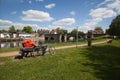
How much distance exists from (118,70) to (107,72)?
896 mm

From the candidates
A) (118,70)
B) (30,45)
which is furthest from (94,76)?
(30,45)

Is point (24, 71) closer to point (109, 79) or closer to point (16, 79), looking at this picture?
point (16, 79)

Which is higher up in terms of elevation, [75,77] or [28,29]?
[28,29]

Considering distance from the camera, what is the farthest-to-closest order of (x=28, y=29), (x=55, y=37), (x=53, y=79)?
(x=28, y=29) < (x=55, y=37) < (x=53, y=79)

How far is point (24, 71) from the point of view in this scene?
32.5 ft

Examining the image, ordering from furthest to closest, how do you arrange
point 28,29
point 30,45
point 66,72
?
point 28,29
point 30,45
point 66,72

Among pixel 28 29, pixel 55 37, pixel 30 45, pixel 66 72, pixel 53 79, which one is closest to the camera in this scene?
pixel 53 79

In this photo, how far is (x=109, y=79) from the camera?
839 cm

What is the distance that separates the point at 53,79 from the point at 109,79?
259 cm

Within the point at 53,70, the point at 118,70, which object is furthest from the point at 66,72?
the point at 118,70

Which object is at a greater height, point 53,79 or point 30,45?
point 30,45

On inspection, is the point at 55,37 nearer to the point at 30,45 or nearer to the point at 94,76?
the point at 30,45

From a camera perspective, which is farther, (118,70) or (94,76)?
(118,70)

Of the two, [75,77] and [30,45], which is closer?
[75,77]
